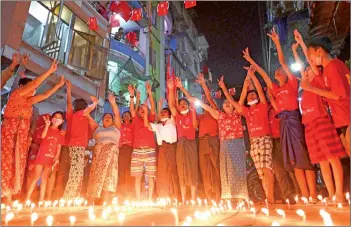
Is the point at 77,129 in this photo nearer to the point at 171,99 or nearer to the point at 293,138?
the point at 171,99

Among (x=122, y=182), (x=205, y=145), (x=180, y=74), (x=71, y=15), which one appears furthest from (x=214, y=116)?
(x=180, y=74)

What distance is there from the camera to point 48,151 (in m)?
5.61

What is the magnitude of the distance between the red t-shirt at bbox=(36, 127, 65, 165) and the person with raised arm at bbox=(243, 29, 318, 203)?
4.49m

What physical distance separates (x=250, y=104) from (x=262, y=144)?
0.85 metres

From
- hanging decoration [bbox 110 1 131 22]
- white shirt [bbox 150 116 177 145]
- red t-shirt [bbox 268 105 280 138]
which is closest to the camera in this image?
red t-shirt [bbox 268 105 280 138]

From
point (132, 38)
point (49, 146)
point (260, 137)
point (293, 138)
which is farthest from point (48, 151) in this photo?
point (132, 38)

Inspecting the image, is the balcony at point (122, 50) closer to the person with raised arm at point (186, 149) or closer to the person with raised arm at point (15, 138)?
the person with raised arm at point (186, 149)

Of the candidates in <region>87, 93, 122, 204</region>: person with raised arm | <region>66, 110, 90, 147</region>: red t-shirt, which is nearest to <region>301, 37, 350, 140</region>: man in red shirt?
<region>87, 93, 122, 204</region>: person with raised arm

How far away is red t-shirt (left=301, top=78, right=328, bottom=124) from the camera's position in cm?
432

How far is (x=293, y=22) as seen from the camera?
13133mm

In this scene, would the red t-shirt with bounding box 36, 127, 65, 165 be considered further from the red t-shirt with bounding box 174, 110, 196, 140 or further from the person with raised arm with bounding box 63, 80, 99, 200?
the red t-shirt with bounding box 174, 110, 196, 140

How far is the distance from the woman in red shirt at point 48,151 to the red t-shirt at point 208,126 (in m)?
3.05

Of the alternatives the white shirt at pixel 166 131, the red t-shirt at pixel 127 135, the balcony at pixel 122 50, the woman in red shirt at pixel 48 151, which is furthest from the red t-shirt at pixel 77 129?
the balcony at pixel 122 50

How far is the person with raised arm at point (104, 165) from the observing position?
18.5ft
